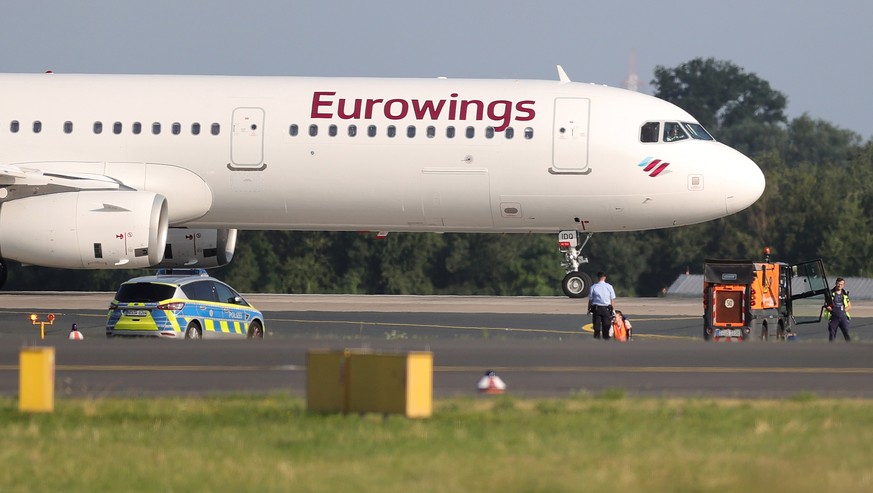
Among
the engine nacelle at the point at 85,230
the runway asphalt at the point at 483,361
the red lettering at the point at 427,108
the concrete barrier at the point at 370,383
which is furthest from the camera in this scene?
the red lettering at the point at 427,108

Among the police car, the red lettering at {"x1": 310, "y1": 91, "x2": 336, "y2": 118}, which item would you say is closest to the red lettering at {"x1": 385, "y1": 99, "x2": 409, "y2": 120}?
the red lettering at {"x1": 310, "y1": 91, "x2": 336, "y2": 118}

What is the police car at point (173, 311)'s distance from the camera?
26.6 metres

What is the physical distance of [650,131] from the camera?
32.4 metres

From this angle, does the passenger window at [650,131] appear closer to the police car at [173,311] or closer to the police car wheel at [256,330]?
the police car wheel at [256,330]

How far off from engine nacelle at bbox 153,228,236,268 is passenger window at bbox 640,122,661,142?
449 inches

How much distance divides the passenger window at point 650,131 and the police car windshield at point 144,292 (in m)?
11.4

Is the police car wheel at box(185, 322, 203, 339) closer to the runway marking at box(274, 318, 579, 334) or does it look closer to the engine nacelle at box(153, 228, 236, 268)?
the runway marking at box(274, 318, 579, 334)

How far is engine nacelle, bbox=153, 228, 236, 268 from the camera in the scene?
3697cm

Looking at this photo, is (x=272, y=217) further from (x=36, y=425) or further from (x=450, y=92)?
(x=36, y=425)

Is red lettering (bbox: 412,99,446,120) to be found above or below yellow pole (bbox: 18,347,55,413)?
above

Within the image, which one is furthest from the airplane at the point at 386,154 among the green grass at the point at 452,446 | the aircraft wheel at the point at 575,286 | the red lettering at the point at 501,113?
the green grass at the point at 452,446

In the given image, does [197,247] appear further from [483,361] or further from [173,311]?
[483,361]

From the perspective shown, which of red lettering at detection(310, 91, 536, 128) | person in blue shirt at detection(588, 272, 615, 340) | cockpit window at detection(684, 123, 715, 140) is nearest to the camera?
person in blue shirt at detection(588, 272, 615, 340)

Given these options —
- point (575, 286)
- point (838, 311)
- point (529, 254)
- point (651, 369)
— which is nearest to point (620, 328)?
point (838, 311)
